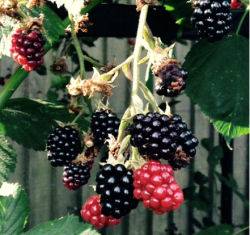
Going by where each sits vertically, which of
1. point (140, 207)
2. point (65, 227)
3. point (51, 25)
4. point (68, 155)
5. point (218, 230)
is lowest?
point (140, 207)

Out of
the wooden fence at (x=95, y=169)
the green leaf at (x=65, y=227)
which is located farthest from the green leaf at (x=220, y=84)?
the wooden fence at (x=95, y=169)

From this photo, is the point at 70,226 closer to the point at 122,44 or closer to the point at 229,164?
the point at 229,164

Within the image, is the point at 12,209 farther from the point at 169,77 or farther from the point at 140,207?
the point at 140,207

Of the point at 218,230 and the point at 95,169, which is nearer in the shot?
the point at 218,230

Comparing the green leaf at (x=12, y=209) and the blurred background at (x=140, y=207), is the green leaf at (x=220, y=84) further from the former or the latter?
the blurred background at (x=140, y=207)

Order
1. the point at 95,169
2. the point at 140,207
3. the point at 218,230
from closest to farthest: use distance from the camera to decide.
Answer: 1. the point at 218,230
2. the point at 95,169
3. the point at 140,207

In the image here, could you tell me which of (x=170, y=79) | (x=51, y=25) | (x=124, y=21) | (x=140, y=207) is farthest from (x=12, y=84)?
(x=140, y=207)
